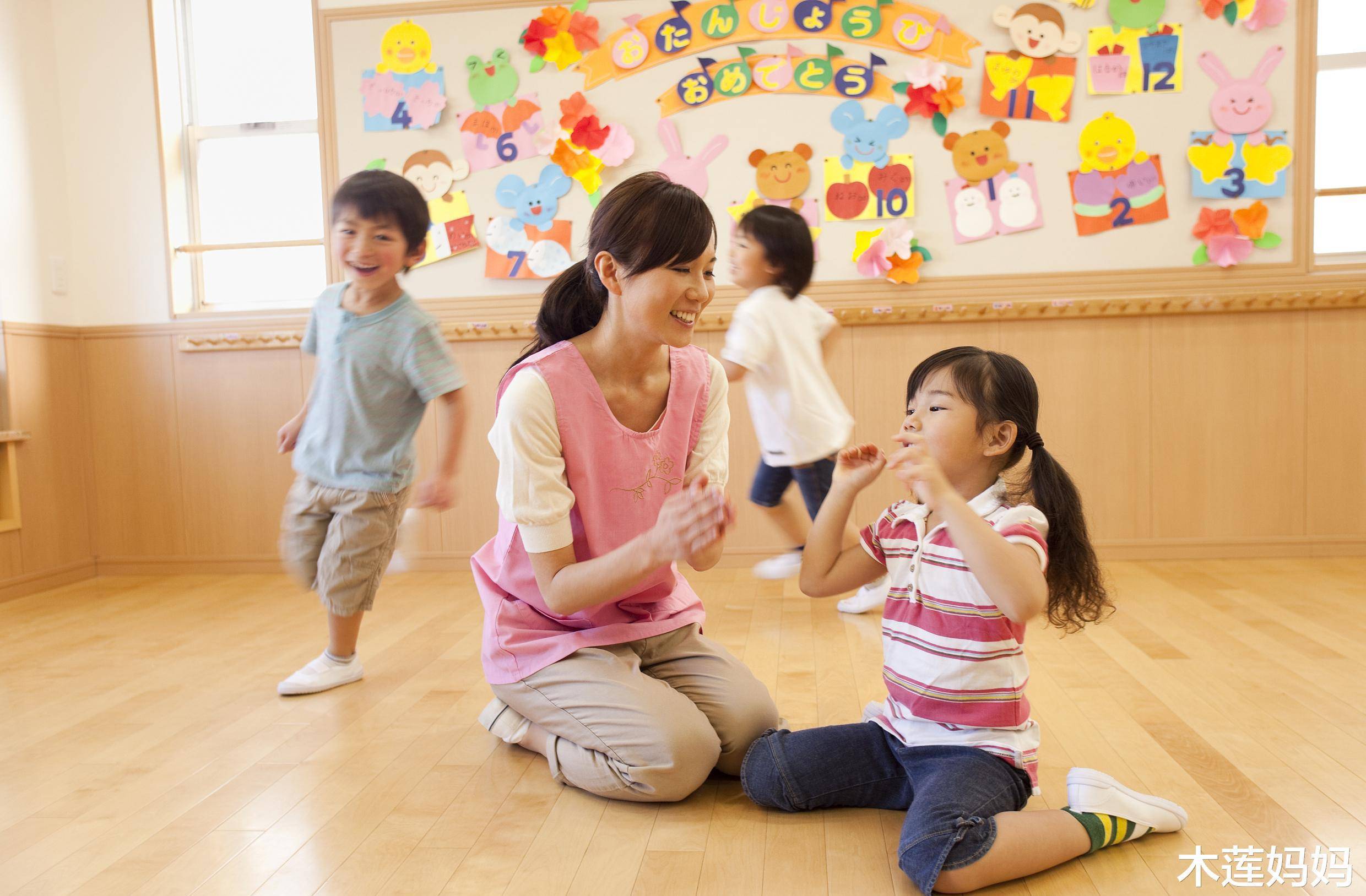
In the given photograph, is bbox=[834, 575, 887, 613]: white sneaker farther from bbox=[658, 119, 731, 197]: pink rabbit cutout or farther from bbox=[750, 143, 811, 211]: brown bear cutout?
bbox=[658, 119, 731, 197]: pink rabbit cutout

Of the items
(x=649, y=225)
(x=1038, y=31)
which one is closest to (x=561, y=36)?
(x=1038, y=31)

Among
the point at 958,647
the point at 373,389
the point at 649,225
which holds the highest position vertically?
the point at 649,225

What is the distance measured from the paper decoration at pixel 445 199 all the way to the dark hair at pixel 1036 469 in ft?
7.64

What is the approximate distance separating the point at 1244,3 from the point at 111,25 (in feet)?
11.8

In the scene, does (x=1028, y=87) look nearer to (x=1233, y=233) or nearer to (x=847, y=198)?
(x=847, y=198)

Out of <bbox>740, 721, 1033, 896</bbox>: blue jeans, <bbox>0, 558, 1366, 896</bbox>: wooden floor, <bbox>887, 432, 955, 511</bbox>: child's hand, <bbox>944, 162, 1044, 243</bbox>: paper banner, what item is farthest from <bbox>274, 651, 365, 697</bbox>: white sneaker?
<bbox>944, 162, 1044, 243</bbox>: paper banner

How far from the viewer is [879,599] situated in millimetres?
2668

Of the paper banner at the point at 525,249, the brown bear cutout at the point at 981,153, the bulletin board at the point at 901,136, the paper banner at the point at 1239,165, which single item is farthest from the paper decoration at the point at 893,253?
the paper banner at the point at 525,249

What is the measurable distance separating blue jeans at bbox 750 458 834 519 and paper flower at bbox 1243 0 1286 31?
1901 mm

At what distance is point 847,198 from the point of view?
323 cm

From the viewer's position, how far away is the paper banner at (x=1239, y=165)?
10.1 feet

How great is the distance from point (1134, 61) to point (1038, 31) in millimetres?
301

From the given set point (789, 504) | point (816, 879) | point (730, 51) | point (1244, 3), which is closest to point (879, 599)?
point (789, 504)

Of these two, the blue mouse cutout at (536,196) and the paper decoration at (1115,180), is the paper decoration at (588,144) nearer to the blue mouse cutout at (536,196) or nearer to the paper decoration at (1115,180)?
the blue mouse cutout at (536,196)
